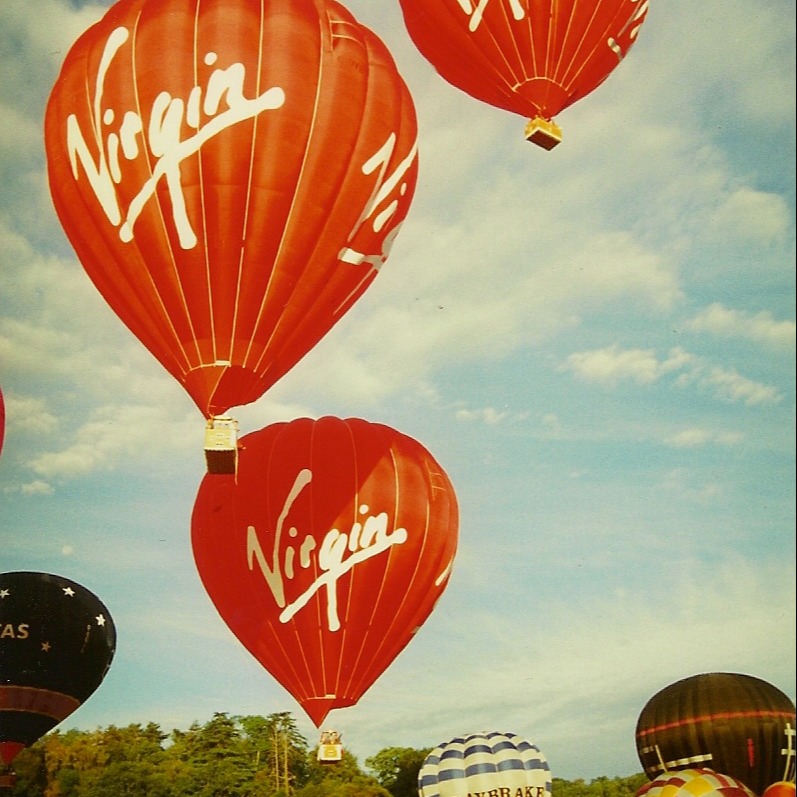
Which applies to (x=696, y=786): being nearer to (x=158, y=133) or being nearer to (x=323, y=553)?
(x=323, y=553)

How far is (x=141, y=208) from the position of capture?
28.5ft

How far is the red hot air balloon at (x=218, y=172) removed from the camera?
28.3 ft

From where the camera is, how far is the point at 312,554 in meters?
10.9

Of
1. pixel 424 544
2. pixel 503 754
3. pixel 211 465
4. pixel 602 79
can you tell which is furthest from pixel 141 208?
pixel 503 754

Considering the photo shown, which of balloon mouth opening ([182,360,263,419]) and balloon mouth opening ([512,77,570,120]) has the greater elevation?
balloon mouth opening ([512,77,570,120])

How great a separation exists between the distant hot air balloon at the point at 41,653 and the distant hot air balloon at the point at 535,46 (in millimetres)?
6911

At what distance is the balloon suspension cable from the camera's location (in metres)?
8.58

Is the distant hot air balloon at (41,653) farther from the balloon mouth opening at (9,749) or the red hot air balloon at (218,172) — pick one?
the red hot air balloon at (218,172)

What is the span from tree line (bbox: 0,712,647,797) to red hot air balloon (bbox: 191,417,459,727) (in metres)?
10.6

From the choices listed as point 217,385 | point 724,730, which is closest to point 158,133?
point 217,385

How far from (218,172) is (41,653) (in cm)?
587

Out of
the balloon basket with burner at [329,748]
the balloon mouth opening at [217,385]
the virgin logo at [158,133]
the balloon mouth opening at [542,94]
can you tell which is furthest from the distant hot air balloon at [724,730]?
the virgin logo at [158,133]

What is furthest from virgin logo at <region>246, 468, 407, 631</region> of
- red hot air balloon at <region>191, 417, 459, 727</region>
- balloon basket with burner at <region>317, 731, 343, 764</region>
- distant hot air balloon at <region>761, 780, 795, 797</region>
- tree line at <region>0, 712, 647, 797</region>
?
tree line at <region>0, 712, 647, 797</region>

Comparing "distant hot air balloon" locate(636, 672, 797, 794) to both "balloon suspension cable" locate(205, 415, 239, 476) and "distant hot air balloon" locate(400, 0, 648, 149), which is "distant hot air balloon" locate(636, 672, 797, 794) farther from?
"balloon suspension cable" locate(205, 415, 239, 476)
